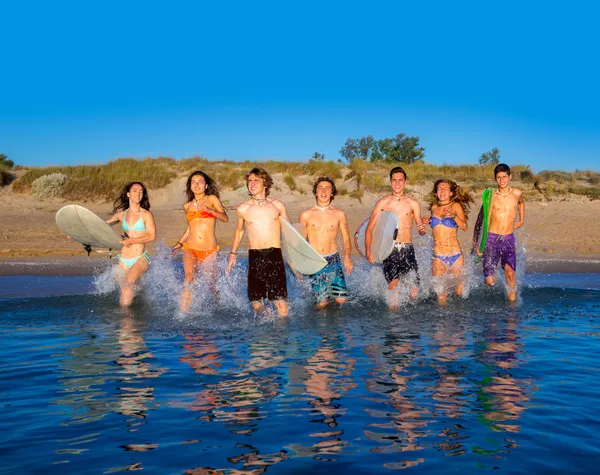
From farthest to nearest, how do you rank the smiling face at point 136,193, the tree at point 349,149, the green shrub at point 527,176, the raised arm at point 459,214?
the tree at point 349,149 < the green shrub at point 527,176 < the raised arm at point 459,214 < the smiling face at point 136,193

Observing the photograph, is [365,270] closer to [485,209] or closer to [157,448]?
[485,209]

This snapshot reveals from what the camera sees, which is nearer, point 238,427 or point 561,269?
point 238,427

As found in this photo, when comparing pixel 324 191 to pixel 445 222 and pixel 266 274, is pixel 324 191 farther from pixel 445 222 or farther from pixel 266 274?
pixel 445 222

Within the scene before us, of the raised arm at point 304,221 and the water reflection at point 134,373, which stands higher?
the raised arm at point 304,221

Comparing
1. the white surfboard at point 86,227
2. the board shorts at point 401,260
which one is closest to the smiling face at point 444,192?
the board shorts at point 401,260

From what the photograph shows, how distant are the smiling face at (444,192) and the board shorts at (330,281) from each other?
183 centimetres

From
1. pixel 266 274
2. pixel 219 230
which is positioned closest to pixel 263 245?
pixel 266 274

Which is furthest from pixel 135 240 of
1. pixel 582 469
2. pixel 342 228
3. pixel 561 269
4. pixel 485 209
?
pixel 561 269

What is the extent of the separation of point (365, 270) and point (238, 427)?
7245mm

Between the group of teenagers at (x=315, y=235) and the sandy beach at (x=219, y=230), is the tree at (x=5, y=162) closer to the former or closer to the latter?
the sandy beach at (x=219, y=230)

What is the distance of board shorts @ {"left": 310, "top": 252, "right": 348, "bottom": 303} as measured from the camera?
9.12 metres

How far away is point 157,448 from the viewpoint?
13.9 feet

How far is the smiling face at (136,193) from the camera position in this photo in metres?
9.50

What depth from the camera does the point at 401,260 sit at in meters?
9.45
